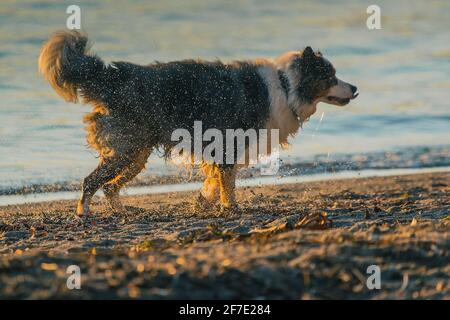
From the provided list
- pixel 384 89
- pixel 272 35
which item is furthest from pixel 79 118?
pixel 272 35

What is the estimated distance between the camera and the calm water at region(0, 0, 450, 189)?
486 inches

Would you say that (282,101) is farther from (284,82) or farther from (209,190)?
(209,190)

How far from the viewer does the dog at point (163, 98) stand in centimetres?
871

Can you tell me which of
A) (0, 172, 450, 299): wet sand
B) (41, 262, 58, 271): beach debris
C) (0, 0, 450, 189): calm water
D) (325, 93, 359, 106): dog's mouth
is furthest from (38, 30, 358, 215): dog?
(41, 262, 58, 271): beach debris

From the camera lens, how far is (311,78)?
963 cm

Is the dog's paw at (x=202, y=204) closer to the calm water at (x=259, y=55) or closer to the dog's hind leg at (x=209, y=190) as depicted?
the dog's hind leg at (x=209, y=190)

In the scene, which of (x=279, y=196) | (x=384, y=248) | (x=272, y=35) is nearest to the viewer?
(x=384, y=248)

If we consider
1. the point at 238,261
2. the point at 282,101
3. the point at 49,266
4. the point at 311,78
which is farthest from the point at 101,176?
the point at 238,261

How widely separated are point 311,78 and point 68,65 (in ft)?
8.16

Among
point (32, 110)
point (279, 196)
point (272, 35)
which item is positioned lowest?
point (279, 196)

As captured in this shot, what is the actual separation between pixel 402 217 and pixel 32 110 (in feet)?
23.5

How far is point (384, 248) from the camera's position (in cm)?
539

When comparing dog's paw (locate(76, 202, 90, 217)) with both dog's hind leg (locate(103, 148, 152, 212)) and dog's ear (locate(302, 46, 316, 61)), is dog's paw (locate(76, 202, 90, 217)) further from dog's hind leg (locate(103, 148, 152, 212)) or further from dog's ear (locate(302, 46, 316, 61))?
dog's ear (locate(302, 46, 316, 61))
